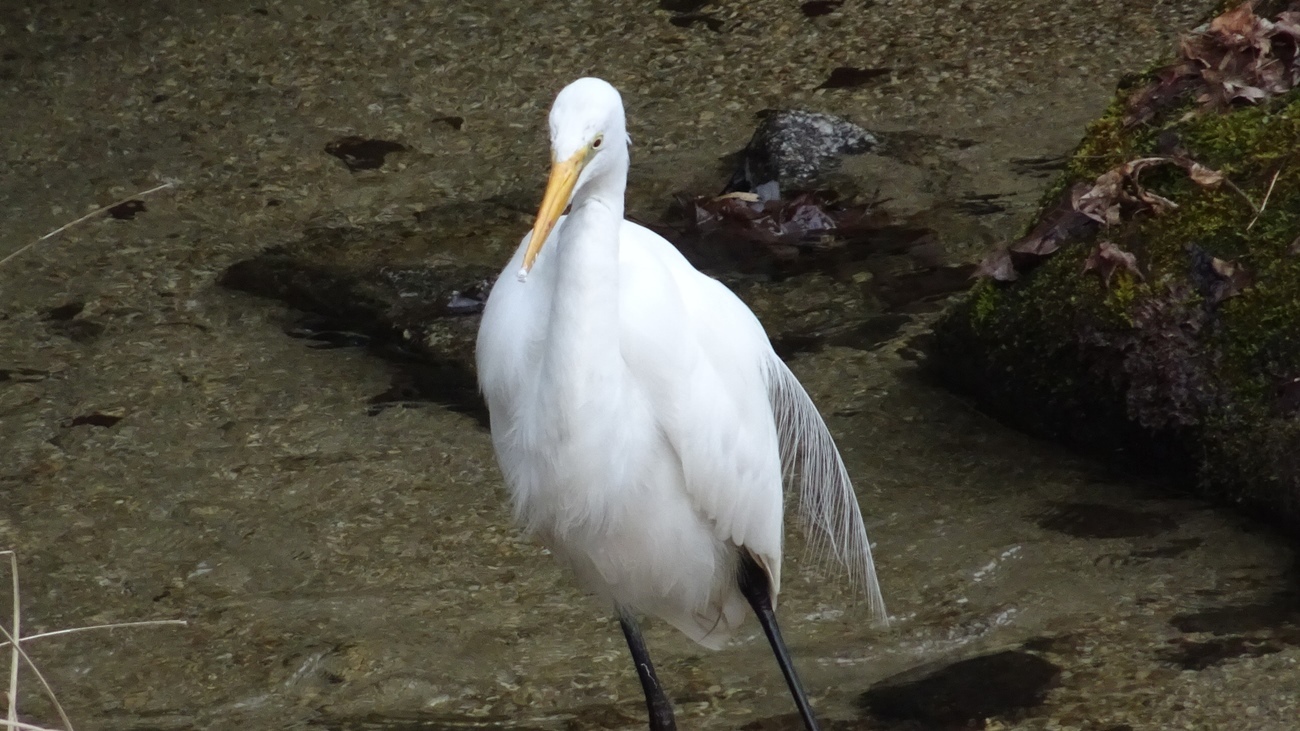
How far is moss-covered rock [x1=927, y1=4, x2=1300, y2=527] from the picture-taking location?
2.95 metres

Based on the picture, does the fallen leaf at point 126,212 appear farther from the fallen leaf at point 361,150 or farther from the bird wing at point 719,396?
the bird wing at point 719,396

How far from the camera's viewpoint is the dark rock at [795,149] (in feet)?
15.4

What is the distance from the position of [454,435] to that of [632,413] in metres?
1.36

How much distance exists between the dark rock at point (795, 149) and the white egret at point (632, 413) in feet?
6.51

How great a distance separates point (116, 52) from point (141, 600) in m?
3.37

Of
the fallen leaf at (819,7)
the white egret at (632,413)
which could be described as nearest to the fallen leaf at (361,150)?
the fallen leaf at (819,7)

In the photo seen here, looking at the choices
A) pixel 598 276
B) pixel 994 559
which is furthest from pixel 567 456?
pixel 994 559

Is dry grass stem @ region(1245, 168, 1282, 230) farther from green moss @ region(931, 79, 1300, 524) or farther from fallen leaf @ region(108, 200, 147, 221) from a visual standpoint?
fallen leaf @ region(108, 200, 147, 221)

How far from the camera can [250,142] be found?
5293 mm

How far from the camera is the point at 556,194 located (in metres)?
2.00

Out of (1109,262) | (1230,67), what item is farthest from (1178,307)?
(1230,67)

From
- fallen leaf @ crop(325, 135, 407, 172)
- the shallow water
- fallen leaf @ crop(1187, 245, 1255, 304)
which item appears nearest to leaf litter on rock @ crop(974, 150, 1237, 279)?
fallen leaf @ crop(1187, 245, 1255, 304)

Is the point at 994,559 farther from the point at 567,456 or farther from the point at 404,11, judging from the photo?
the point at 404,11

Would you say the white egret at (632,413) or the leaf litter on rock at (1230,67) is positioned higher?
the leaf litter on rock at (1230,67)
